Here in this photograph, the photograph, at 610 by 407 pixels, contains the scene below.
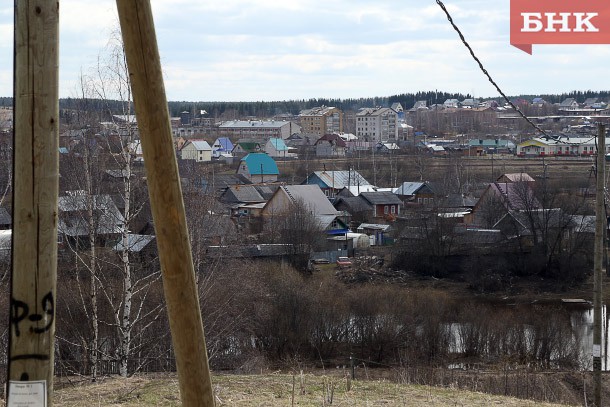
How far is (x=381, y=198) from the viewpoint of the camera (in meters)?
36.6

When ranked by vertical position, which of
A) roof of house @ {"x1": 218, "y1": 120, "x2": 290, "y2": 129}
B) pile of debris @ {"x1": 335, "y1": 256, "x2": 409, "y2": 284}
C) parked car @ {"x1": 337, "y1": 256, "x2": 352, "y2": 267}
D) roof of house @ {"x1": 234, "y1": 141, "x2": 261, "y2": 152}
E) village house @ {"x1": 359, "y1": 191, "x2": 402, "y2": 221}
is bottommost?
pile of debris @ {"x1": 335, "y1": 256, "x2": 409, "y2": 284}

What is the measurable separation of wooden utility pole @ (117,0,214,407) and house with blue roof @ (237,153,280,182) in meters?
44.5

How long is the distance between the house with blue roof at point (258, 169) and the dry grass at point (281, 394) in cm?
3972

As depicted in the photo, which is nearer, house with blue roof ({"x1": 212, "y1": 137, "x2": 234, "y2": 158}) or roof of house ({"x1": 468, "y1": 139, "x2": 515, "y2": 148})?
house with blue roof ({"x1": 212, "y1": 137, "x2": 234, "y2": 158})

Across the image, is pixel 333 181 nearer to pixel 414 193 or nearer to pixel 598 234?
pixel 414 193

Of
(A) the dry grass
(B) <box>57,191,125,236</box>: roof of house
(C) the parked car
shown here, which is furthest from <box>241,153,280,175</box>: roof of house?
(A) the dry grass

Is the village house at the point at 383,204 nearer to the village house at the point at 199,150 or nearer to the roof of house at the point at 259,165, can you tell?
the roof of house at the point at 259,165

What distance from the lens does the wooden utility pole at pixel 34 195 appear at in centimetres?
198

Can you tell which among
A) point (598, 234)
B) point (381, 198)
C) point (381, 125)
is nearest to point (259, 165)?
point (381, 198)

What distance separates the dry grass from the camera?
6.22 m

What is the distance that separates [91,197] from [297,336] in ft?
26.4

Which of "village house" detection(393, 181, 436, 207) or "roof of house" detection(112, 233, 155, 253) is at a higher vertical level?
"roof of house" detection(112, 233, 155, 253)

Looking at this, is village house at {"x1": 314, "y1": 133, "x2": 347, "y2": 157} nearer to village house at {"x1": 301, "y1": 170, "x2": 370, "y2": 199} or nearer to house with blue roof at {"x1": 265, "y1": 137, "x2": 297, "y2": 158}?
house with blue roof at {"x1": 265, "y1": 137, "x2": 297, "y2": 158}

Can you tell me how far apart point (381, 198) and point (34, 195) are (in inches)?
1370
